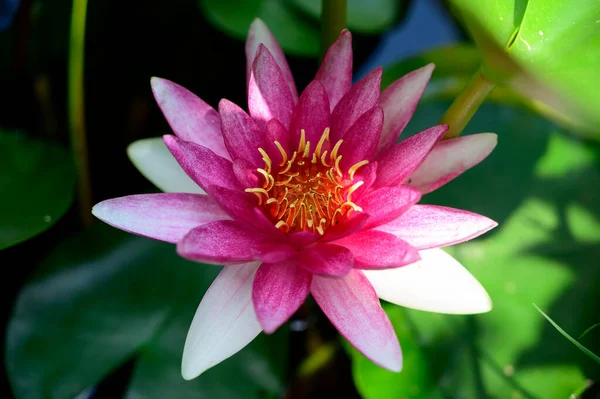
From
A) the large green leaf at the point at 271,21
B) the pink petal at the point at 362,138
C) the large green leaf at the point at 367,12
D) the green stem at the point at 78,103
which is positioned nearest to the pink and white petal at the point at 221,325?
the pink petal at the point at 362,138

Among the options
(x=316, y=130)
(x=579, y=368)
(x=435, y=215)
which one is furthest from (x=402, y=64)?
(x=579, y=368)

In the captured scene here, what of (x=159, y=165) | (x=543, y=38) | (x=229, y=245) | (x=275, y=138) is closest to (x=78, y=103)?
(x=159, y=165)

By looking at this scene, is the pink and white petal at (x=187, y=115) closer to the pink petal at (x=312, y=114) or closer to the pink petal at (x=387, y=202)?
the pink petal at (x=312, y=114)

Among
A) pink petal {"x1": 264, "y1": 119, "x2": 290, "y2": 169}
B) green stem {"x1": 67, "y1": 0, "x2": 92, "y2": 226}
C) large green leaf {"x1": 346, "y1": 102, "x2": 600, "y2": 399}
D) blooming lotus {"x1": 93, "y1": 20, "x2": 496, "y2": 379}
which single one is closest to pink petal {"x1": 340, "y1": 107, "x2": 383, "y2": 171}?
blooming lotus {"x1": 93, "y1": 20, "x2": 496, "y2": 379}

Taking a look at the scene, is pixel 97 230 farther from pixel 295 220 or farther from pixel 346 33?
pixel 346 33

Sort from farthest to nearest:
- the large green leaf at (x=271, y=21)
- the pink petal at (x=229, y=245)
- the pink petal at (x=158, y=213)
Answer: the large green leaf at (x=271, y=21) → the pink petal at (x=158, y=213) → the pink petal at (x=229, y=245)

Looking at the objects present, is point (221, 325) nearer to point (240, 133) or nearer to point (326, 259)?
point (326, 259)
